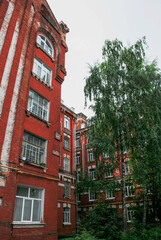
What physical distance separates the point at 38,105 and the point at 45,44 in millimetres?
6295

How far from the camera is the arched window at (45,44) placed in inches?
621

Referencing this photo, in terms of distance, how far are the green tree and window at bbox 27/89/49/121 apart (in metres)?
3.80

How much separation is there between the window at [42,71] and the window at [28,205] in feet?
26.6

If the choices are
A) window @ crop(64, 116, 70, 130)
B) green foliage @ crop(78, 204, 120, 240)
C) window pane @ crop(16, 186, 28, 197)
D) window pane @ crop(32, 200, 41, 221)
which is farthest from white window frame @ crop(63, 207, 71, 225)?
window pane @ crop(16, 186, 28, 197)

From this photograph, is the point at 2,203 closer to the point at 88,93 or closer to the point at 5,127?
the point at 5,127

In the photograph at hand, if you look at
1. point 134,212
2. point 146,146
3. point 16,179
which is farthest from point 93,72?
point 134,212

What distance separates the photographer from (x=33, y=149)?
11945 millimetres

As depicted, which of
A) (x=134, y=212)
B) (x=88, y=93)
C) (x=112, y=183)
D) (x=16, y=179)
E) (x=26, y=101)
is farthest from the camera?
(x=134, y=212)

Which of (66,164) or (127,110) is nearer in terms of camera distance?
(127,110)

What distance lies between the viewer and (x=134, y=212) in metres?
18.1

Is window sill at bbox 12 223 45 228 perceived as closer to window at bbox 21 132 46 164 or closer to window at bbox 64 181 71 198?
window at bbox 21 132 46 164

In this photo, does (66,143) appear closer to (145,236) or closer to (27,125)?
(27,125)

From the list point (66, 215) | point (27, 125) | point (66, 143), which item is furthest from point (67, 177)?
point (27, 125)

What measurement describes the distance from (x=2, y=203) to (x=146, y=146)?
9901 mm
